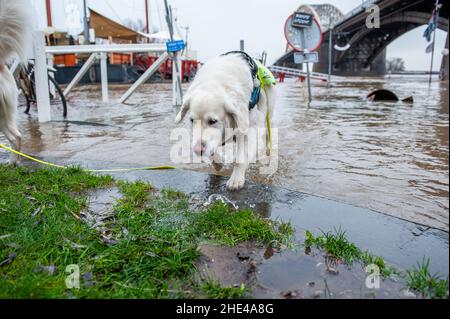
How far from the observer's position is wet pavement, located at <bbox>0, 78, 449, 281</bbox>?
7.35 feet

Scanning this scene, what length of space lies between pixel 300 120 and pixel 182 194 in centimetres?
461

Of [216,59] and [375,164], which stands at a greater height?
[216,59]

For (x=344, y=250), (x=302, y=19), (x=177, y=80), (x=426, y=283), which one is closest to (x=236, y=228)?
(x=344, y=250)

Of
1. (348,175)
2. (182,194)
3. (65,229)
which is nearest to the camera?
(65,229)

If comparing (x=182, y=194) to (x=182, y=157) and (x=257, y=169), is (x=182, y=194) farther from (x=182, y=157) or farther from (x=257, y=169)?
(x=182, y=157)

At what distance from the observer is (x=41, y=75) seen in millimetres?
6926

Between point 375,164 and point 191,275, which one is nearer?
point 191,275

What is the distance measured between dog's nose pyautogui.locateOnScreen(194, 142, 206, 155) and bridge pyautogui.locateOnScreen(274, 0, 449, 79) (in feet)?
5.68

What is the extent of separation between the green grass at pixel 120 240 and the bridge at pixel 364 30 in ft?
4.96

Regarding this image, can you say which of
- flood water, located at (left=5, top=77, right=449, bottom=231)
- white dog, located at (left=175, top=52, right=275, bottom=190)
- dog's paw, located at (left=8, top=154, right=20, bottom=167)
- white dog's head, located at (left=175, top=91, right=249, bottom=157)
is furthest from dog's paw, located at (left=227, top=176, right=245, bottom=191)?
dog's paw, located at (left=8, top=154, right=20, bottom=167)

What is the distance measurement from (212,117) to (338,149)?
223 centimetres
